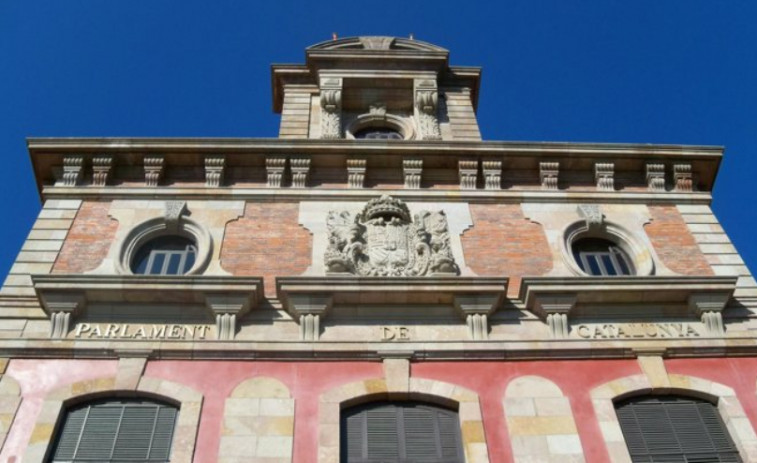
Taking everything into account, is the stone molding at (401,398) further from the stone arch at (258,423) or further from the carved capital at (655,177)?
the carved capital at (655,177)

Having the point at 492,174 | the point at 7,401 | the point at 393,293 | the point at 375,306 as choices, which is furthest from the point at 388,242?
the point at 7,401

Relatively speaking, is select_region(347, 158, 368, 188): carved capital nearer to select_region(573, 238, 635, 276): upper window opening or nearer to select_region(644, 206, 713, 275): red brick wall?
select_region(573, 238, 635, 276): upper window opening

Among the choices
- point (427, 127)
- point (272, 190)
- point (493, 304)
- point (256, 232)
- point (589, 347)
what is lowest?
point (589, 347)

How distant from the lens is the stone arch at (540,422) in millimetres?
11219

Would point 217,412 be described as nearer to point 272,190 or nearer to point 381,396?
point 381,396

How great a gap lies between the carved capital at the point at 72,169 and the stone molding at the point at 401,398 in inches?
310

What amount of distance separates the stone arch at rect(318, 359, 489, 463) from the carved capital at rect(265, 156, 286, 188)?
5.51 meters

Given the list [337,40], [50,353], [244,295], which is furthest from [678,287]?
[337,40]

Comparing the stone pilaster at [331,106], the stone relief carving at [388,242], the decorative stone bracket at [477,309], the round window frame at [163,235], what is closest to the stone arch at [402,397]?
the decorative stone bracket at [477,309]

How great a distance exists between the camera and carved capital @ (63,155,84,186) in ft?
52.2

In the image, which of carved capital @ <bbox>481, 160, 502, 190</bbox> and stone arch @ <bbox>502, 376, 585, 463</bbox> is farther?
carved capital @ <bbox>481, 160, 502, 190</bbox>

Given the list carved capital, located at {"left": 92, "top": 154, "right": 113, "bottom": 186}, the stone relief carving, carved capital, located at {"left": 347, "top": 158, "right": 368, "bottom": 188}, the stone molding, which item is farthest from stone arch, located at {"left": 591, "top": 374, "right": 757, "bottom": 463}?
carved capital, located at {"left": 92, "top": 154, "right": 113, "bottom": 186}

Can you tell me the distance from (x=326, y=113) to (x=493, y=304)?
831cm

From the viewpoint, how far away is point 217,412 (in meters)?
11.6
